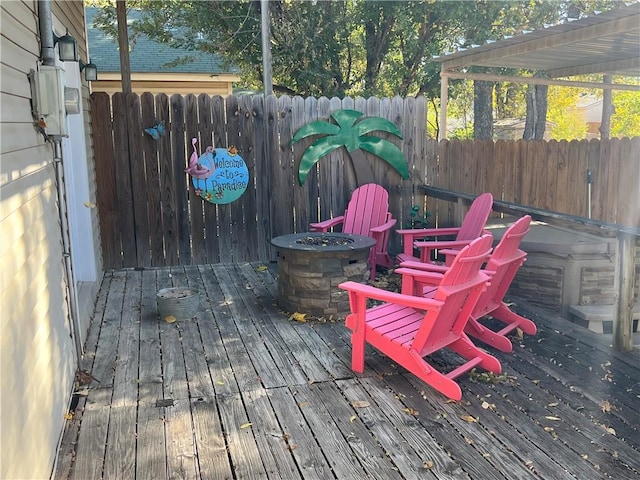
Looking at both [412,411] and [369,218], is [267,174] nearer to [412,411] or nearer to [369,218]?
[369,218]

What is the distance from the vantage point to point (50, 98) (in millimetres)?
2615

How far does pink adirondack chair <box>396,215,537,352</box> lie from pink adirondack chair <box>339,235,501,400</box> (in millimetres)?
235

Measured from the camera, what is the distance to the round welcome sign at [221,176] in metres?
5.73

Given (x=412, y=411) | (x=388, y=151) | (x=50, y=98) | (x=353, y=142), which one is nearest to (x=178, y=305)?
(x=50, y=98)

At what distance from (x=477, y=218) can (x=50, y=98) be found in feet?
11.0

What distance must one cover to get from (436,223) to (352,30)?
6423mm

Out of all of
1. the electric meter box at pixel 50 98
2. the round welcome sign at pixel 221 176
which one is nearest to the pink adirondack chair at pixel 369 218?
the round welcome sign at pixel 221 176

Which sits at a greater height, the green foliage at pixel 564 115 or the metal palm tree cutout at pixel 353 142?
the green foliage at pixel 564 115

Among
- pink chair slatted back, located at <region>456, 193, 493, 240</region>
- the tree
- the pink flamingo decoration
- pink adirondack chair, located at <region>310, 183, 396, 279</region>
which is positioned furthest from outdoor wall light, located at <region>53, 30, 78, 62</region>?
the tree

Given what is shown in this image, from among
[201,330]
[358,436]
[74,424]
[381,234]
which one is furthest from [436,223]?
[74,424]

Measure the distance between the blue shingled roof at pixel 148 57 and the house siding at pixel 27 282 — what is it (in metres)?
9.69

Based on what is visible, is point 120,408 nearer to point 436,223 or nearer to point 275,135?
point 275,135

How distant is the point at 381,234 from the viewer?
5383 millimetres

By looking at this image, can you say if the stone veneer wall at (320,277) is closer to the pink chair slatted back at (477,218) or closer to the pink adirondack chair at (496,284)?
the pink adirondack chair at (496,284)
